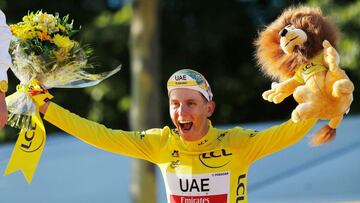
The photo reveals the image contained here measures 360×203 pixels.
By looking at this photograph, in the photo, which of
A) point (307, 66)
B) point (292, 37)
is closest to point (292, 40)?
point (292, 37)

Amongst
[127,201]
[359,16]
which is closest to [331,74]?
[127,201]

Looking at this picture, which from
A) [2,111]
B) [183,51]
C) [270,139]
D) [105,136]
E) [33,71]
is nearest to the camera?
[2,111]

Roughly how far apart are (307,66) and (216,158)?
64cm

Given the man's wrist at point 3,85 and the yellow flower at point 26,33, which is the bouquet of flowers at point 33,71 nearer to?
the yellow flower at point 26,33

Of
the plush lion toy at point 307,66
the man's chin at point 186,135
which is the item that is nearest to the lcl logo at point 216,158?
the man's chin at point 186,135

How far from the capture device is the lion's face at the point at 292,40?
443cm

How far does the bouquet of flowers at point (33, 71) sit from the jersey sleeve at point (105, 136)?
124 millimetres

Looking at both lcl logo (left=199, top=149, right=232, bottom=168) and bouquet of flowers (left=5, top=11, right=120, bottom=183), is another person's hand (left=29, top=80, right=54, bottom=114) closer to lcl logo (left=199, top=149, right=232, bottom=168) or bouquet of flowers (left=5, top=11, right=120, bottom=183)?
bouquet of flowers (left=5, top=11, right=120, bottom=183)

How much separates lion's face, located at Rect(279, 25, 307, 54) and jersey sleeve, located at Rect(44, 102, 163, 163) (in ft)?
2.61

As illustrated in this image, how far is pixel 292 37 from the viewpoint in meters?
4.43

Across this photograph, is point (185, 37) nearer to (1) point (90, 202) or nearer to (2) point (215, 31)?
(2) point (215, 31)

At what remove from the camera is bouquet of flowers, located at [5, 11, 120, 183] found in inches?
187

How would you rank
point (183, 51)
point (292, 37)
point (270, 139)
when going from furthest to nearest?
point (183, 51)
point (270, 139)
point (292, 37)

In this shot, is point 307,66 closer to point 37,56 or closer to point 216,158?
point 216,158
